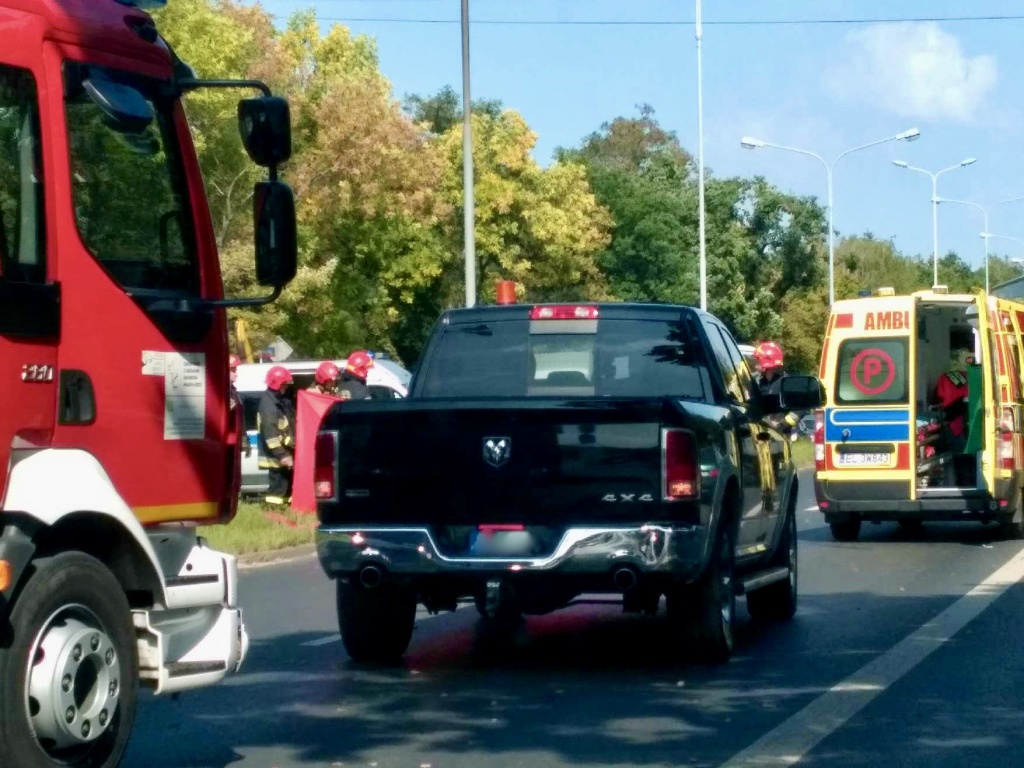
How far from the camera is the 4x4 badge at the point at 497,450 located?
9.45 metres

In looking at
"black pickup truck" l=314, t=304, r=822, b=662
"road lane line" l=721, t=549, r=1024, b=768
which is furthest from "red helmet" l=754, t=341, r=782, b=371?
"black pickup truck" l=314, t=304, r=822, b=662

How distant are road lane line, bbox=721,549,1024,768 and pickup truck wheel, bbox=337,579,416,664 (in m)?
2.41

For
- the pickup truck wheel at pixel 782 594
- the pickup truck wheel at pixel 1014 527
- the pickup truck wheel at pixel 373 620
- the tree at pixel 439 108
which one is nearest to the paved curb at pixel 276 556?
the pickup truck wheel at pixel 782 594

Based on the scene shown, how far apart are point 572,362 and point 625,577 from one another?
Result: 1.98 meters

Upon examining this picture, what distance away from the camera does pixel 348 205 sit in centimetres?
5347

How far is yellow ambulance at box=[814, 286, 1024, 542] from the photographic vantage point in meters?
18.4

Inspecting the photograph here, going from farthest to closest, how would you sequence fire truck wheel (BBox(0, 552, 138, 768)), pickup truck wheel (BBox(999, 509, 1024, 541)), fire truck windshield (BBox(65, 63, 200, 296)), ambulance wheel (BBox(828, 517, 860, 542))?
1. ambulance wheel (BBox(828, 517, 860, 542))
2. pickup truck wheel (BBox(999, 509, 1024, 541))
3. fire truck windshield (BBox(65, 63, 200, 296))
4. fire truck wheel (BBox(0, 552, 138, 768))

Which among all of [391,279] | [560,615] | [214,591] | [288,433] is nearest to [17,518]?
[214,591]

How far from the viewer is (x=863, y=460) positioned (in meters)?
18.6

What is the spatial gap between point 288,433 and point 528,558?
1135cm

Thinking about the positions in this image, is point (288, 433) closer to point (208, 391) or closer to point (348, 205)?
point (208, 391)

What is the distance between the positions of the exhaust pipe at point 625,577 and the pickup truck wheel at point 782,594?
3.03 m

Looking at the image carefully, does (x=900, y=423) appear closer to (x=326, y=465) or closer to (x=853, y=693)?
(x=853, y=693)

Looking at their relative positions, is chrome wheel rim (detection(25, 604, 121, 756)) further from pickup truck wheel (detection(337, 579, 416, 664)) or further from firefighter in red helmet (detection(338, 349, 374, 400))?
firefighter in red helmet (detection(338, 349, 374, 400))
